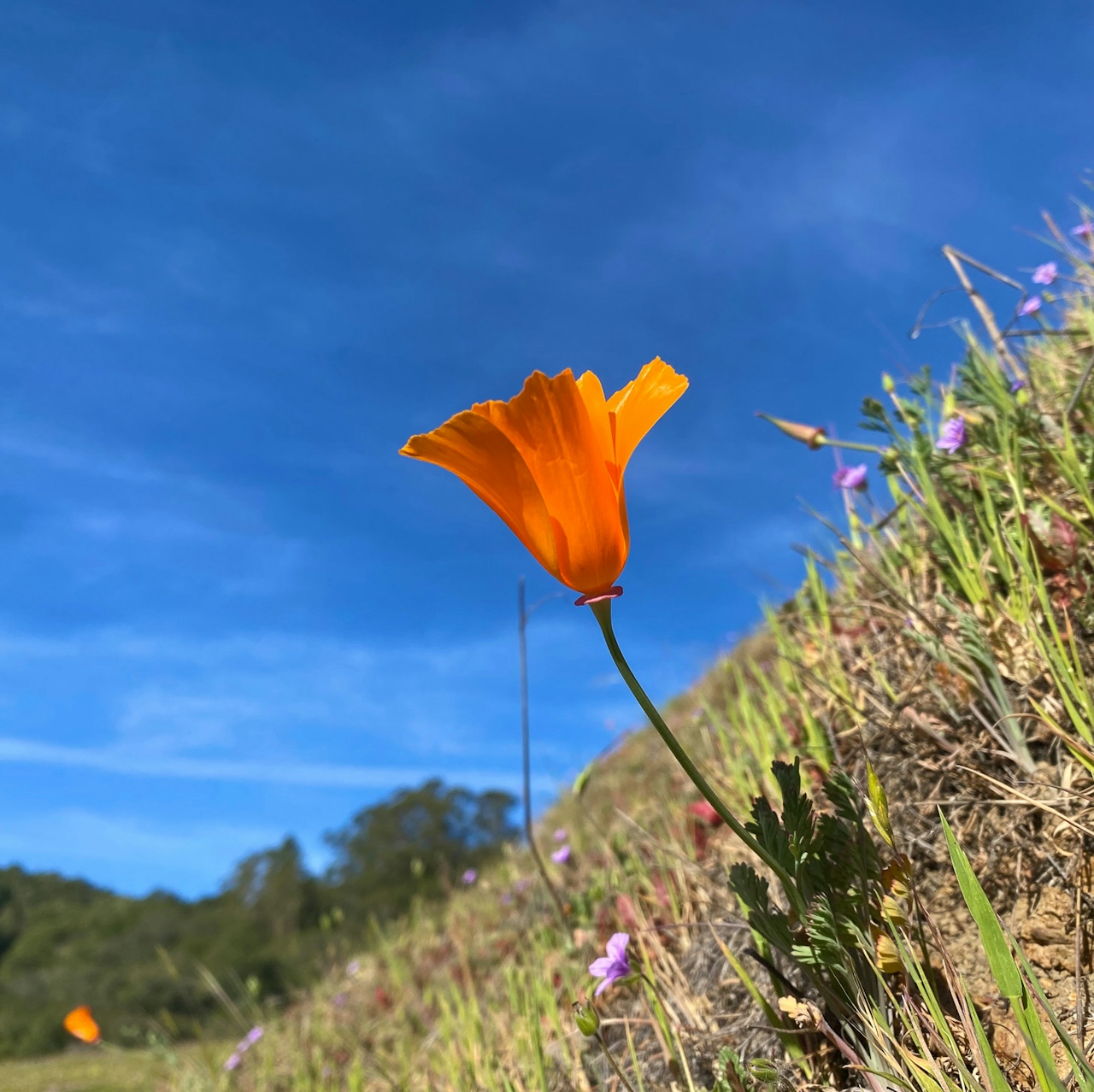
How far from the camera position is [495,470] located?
1079mm

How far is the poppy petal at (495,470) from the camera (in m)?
1.04

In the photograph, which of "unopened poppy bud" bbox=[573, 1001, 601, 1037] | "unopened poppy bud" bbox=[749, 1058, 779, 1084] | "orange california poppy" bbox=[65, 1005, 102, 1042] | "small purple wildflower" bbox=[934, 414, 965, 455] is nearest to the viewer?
"unopened poppy bud" bbox=[749, 1058, 779, 1084]

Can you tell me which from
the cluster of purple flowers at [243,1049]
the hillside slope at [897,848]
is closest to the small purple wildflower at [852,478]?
the hillside slope at [897,848]

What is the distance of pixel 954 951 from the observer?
1.48 meters

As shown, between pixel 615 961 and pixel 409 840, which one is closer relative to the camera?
pixel 615 961

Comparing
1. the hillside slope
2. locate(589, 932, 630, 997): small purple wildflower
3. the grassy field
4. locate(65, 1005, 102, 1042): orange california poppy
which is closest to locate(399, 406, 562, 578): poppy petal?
the hillside slope

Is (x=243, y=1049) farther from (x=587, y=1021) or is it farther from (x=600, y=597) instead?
(x=600, y=597)

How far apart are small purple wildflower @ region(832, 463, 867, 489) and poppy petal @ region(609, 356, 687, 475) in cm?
183

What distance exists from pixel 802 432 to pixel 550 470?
173cm

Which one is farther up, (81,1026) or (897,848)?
(81,1026)

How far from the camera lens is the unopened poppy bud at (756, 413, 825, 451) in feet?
8.27

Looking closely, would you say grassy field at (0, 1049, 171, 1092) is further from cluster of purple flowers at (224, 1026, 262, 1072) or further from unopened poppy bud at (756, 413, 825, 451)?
unopened poppy bud at (756, 413, 825, 451)

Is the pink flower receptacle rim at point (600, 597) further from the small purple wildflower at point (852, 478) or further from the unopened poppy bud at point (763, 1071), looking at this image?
the small purple wildflower at point (852, 478)

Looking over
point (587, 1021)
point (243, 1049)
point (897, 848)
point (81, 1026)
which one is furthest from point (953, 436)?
point (81, 1026)
